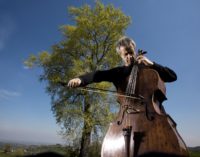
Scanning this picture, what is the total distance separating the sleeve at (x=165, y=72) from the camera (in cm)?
337

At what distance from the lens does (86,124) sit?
14.5 metres

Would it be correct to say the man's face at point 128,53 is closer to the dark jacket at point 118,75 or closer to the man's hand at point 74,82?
the dark jacket at point 118,75

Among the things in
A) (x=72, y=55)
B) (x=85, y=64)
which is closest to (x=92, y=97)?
(x=85, y=64)

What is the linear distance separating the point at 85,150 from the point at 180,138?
41.3 ft

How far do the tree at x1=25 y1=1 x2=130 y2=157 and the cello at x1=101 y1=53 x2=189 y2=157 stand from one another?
1114 centimetres

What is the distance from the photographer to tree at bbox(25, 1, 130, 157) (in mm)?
14797

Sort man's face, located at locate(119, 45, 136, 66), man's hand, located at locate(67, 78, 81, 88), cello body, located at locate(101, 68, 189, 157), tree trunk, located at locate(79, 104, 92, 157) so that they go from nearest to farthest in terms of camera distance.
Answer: cello body, located at locate(101, 68, 189, 157), man's hand, located at locate(67, 78, 81, 88), man's face, located at locate(119, 45, 136, 66), tree trunk, located at locate(79, 104, 92, 157)

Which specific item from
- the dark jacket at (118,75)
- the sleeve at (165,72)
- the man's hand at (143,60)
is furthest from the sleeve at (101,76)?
the sleeve at (165,72)

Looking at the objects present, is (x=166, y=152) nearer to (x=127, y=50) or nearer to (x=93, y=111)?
(x=127, y=50)

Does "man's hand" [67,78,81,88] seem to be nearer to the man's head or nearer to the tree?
the man's head

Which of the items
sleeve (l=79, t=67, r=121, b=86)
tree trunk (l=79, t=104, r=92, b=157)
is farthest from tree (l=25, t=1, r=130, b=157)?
sleeve (l=79, t=67, r=121, b=86)

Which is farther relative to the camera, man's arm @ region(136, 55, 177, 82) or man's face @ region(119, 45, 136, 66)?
man's face @ region(119, 45, 136, 66)

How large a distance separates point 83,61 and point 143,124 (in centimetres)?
1329

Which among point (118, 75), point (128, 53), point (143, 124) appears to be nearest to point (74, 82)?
point (118, 75)
